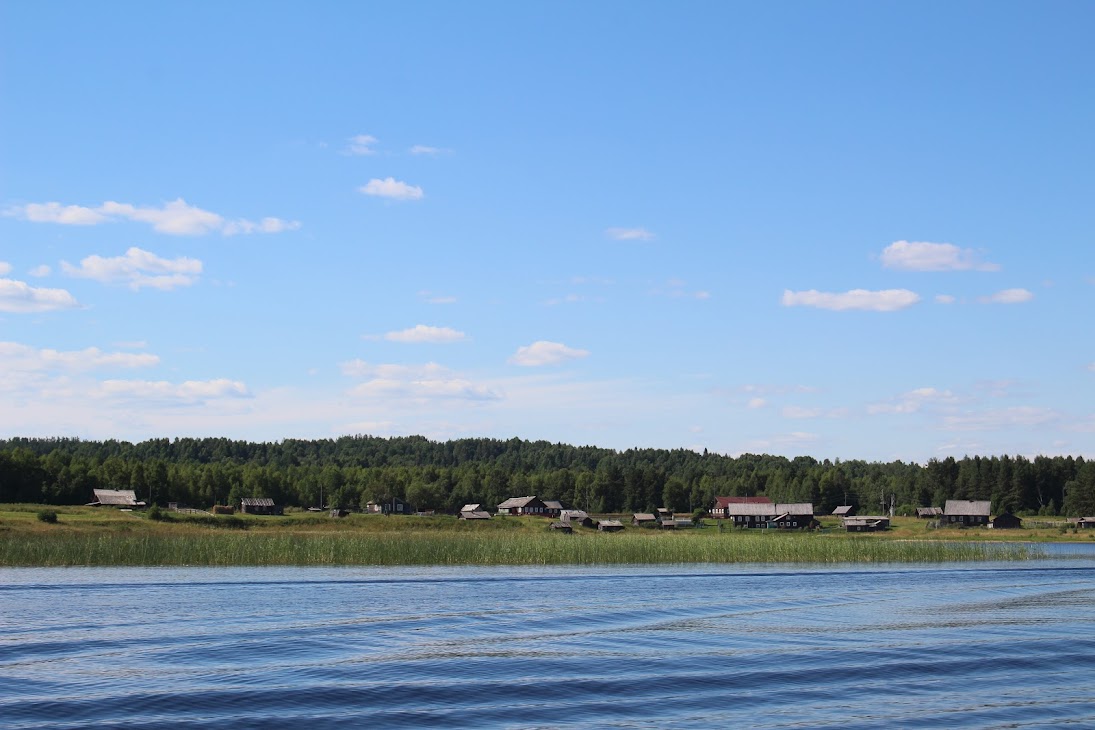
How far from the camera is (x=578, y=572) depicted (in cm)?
5734

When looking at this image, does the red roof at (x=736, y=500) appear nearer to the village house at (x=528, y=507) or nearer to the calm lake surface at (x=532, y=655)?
the village house at (x=528, y=507)

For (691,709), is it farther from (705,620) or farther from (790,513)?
(790,513)

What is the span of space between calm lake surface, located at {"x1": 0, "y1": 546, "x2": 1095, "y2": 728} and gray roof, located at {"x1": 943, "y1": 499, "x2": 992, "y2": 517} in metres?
109

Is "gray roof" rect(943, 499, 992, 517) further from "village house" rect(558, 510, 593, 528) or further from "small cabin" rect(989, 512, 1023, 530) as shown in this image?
"village house" rect(558, 510, 593, 528)

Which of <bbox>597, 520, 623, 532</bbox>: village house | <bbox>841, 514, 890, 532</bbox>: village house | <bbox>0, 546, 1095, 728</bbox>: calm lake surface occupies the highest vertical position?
<bbox>0, 546, 1095, 728</bbox>: calm lake surface

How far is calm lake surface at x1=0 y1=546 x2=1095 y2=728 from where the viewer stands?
20750mm

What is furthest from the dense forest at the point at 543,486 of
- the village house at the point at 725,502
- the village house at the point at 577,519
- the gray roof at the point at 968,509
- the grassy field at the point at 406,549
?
the grassy field at the point at 406,549

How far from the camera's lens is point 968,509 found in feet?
497

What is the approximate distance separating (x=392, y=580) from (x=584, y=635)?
20769 mm

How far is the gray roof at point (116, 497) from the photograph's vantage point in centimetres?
12888

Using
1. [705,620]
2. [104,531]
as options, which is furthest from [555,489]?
[705,620]

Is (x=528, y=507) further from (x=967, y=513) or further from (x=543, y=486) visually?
(x=967, y=513)

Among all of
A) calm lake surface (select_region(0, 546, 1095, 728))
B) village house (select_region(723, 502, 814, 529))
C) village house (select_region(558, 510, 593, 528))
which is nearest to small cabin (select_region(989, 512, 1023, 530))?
village house (select_region(723, 502, 814, 529))

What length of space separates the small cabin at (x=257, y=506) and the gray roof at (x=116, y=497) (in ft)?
55.1
